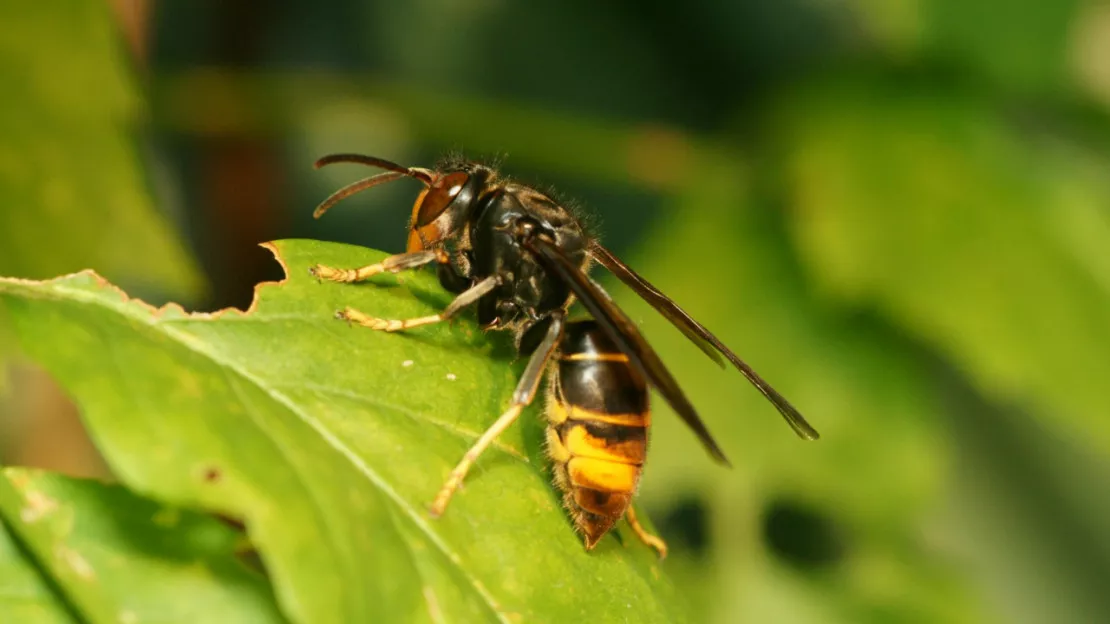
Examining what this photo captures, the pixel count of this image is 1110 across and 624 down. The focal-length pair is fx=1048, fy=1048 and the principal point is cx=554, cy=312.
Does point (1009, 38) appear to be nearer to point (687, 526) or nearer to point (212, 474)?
point (687, 526)

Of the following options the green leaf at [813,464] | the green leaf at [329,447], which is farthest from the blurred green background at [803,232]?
the green leaf at [329,447]

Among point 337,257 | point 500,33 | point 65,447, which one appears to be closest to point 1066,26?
point 500,33

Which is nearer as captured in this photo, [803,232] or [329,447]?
[329,447]

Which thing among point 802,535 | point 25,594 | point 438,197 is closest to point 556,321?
point 438,197

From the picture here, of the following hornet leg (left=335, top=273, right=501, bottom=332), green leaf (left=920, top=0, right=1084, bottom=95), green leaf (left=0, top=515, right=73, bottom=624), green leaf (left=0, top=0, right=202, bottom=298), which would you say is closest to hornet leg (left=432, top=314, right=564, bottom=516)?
hornet leg (left=335, top=273, right=501, bottom=332)

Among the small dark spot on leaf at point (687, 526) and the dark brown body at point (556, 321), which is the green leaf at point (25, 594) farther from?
the small dark spot on leaf at point (687, 526)

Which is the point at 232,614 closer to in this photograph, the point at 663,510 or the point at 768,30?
the point at 663,510
